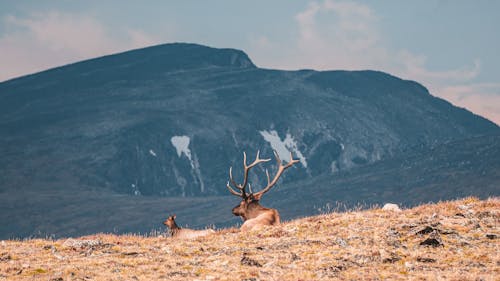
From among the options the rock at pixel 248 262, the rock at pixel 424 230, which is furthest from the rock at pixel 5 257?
the rock at pixel 424 230

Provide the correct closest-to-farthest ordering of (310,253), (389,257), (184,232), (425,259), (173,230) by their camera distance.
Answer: (425,259) → (389,257) → (310,253) → (184,232) → (173,230)

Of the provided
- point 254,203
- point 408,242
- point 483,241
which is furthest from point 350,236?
point 254,203

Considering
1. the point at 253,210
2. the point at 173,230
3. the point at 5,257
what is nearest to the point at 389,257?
the point at 5,257

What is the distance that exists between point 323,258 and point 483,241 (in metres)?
3.22

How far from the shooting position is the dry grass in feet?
45.5

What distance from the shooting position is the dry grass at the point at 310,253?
547 inches

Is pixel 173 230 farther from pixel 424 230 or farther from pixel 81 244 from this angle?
pixel 424 230

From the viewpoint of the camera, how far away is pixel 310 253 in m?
15.6

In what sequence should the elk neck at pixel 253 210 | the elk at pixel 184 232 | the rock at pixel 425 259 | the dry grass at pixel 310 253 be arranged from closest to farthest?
the dry grass at pixel 310 253 → the rock at pixel 425 259 → the elk at pixel 184 232 → the elk neck at pixel 253 210

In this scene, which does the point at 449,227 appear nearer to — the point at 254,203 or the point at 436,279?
Answer: the point at 436,279

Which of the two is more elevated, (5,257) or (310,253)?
(5,257)

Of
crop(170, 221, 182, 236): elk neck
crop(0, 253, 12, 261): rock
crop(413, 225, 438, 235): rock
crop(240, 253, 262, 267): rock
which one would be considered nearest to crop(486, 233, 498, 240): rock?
crop(413, 225, 438, 235): rock

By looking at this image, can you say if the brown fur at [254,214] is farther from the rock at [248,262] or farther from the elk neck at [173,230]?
the rock at [248,262]

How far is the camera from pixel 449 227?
17.0 meters
